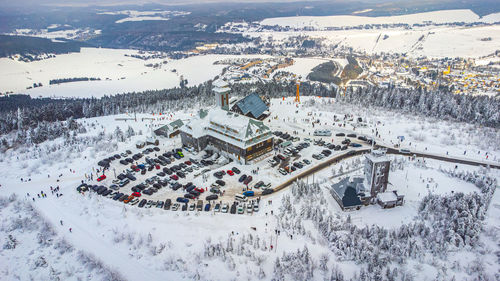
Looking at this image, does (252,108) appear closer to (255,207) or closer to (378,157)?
(255,207)

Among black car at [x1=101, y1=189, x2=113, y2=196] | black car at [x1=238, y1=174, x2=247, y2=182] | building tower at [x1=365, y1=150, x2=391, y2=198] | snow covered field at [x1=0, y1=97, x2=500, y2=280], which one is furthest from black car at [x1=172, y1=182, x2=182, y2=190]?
building tower at [x1=365, y1=150, x2=391, y2=198]

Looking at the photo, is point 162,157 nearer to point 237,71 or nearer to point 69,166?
point 69,166

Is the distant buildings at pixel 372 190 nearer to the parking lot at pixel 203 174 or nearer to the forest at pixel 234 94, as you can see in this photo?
the parking lot at pixel 203 174

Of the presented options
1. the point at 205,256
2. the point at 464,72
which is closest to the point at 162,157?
the point at 205,256

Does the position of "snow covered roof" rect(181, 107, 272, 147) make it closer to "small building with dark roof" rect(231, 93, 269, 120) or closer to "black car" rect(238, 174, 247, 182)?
"black car" rect(238, 174, 247, 182)

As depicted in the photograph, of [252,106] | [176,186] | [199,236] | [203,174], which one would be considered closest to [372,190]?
[199,236]

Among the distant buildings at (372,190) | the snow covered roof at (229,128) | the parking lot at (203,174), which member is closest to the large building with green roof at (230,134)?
the snow covered roof at (229,128)
